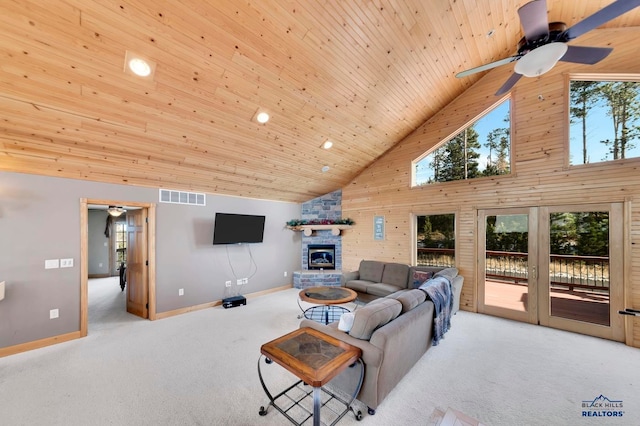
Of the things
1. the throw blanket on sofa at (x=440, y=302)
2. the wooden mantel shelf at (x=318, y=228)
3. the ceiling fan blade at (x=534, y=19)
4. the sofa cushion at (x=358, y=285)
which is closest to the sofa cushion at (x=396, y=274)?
the sofa cushion at (x=358, y=285)

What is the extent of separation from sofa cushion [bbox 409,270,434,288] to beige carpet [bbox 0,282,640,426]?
100 cm

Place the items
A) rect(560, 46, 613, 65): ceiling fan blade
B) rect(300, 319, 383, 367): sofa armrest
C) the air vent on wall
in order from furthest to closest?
1. the air vent on wall
2. rect(560, 46, 613, 65): ceiling fan blade
3. rect(300, 319, 383, 367): sofa armrest

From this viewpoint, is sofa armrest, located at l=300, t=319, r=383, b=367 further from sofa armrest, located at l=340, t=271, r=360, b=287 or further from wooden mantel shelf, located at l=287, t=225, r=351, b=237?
wooden mantel shelf, located at l=287, t=225, r=351, b=237

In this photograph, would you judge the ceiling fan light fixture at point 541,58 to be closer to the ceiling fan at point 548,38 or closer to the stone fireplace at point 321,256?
the ceiling fan at point 548,38

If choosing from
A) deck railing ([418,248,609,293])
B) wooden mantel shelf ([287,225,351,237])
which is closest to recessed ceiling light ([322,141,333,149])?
wooden mantel shelf ([287,225,351,237])

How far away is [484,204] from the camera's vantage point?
15.5ft

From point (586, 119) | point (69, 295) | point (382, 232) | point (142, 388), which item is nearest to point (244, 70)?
point (142, 388)

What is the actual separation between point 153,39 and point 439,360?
4.54 meters

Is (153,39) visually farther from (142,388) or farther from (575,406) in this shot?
(575,406)

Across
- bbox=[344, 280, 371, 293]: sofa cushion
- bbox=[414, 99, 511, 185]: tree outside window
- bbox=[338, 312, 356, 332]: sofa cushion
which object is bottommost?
bbox=[344, 280, 371, 293]: sofa cushion

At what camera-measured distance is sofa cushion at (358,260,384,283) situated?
5.40 meters

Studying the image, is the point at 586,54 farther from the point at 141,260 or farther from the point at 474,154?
the point at 141,260

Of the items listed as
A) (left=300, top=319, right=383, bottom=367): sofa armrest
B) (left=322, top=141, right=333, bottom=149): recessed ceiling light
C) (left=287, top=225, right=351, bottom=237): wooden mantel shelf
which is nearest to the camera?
(left=300, top=319, right=383, bottom=367): sofa armrest

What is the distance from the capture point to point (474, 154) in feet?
16.6
